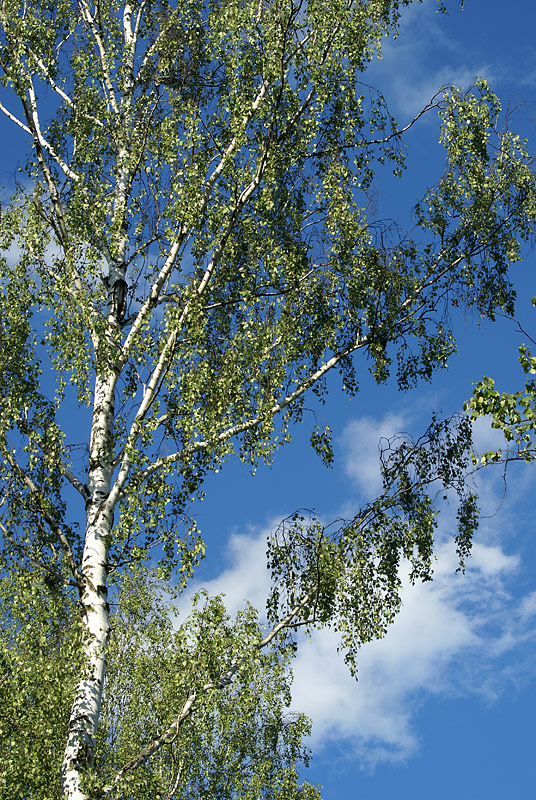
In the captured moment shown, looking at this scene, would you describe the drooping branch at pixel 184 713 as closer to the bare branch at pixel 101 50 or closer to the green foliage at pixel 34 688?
the green foliage at pixel 34 688

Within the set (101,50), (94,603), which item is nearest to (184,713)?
(94,603)

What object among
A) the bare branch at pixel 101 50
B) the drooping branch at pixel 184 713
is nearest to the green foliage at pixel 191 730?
the drooping branch at pixel 184 713

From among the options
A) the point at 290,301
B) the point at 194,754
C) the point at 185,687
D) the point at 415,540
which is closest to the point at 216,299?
the point at 290,301

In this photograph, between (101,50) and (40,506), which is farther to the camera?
(101,50)

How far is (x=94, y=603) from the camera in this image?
13789 millimetres

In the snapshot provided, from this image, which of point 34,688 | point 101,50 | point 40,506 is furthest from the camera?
point 101,50

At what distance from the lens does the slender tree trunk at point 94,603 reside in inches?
498

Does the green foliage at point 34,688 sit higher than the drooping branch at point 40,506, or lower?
lower

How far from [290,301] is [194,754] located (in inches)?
467

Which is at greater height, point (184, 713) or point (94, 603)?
point (94, 603)

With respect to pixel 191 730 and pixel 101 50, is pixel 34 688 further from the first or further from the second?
pixel 101 50

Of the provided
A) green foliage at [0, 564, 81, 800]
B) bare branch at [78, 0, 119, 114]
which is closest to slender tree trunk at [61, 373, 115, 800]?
green foliage at [0, 564, 81, 800]

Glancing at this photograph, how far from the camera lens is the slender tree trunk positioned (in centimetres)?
1265

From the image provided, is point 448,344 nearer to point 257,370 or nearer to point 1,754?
point 257,370
